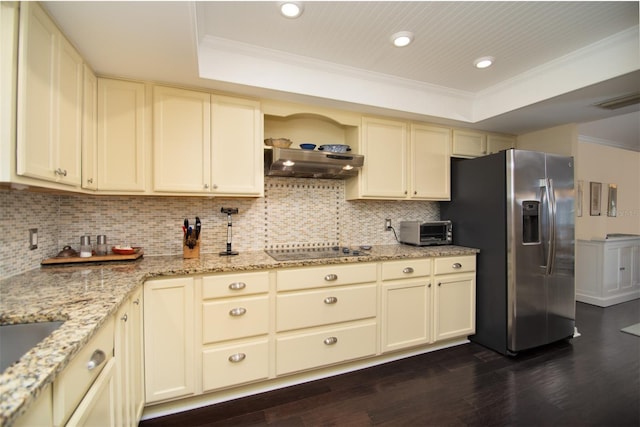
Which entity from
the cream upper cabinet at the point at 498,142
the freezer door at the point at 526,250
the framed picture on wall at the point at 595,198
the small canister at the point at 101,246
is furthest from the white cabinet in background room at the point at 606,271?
the small canister at the point at 101,246

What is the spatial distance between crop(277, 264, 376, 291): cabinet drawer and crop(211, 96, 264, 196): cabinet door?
712 mm

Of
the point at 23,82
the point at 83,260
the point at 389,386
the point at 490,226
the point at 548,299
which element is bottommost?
the point at 389,386

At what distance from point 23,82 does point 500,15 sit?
2466 mm

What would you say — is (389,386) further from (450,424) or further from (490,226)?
(490,226)

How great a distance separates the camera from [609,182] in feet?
15.3

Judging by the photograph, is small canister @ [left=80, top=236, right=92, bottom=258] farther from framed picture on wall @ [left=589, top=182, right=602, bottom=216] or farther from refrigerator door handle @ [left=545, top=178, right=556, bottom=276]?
framed picture on wall @ [left=589, top=182, right=602, bottom=216]

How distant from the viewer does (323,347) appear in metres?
2.15

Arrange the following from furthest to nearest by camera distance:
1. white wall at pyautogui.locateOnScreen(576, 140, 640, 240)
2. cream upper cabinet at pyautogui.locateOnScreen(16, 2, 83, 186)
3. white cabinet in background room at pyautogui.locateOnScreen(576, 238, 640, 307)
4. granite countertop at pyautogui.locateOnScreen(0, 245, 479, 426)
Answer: white wall at pyautogui.locateOnScreen(576, 140, 640, 240) < white cabinet in background room at pyautogui.locateOnScreen(576, 238, 640, 307) < cream upper cabinet at pyautogui.locateOnScreen(16, 2, 83, 186) < granite countertop at pyautogui.locateOnScreen(0, 245, 479, 426)

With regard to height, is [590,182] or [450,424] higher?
[590,182]

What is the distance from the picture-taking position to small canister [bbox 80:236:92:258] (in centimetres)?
190

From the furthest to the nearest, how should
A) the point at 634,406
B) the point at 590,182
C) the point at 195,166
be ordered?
1. the point at 590,182
2. the point at 195,166
3. the point at 634,406

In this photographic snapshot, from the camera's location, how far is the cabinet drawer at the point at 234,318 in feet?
6.06

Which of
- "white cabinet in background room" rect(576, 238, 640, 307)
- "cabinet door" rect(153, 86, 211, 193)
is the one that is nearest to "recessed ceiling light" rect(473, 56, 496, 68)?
"cabinet door" rect(153, 86, 211, 193)

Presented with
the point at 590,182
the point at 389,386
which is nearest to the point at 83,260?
the point at 389,386
